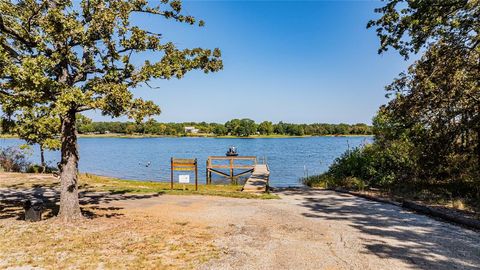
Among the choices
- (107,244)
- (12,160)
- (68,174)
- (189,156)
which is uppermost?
(68,174)

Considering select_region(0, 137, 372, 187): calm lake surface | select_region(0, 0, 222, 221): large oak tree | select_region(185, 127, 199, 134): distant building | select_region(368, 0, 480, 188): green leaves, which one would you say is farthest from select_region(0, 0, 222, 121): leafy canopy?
select_region(185, 127, 199, 134): distant building

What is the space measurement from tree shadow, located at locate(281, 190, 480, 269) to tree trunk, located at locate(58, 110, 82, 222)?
7.10 meters

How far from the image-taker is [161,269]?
19.8 ft

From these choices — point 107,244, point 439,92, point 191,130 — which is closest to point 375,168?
point 439,92

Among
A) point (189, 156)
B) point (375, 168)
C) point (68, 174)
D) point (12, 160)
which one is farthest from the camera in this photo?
point (189, 156)

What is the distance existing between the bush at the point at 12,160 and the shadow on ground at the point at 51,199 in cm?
1001

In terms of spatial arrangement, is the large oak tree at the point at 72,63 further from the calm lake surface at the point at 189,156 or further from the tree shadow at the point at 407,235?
the calm lake surface at the point at 189,156

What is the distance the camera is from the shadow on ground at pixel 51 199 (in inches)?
420

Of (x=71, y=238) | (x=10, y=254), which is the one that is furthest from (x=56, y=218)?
(x=10, y=254)

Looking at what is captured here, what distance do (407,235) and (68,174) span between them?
9.13 metres

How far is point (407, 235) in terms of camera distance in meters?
8.41

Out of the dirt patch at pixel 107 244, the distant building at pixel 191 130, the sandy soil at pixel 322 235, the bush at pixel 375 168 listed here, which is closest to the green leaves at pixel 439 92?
the bush at pixel 375 168

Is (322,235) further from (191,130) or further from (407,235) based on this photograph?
(191,130)

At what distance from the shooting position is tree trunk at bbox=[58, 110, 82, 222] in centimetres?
939
